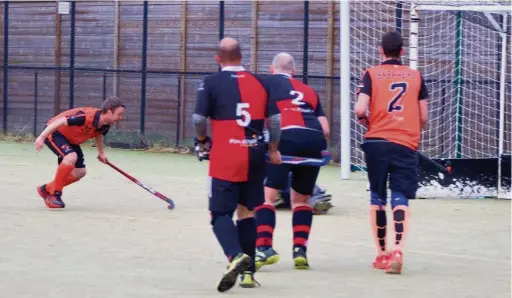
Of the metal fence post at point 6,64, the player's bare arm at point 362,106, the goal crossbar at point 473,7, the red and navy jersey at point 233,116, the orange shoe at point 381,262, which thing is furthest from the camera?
the metal fence post at point 6,64

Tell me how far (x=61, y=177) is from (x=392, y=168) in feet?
15.5

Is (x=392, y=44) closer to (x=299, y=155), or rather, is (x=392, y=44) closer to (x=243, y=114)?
(x=299, y=155)

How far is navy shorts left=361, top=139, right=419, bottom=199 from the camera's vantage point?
29.4ft

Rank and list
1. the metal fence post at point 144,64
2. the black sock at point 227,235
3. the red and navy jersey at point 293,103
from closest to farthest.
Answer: the black sock at point 227,235 → the red and navy jersey at point 293,103 → the metal fence post at point 144,64

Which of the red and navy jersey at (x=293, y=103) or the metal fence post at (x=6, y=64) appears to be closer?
the red and navy jersey at (x=293, y=103)

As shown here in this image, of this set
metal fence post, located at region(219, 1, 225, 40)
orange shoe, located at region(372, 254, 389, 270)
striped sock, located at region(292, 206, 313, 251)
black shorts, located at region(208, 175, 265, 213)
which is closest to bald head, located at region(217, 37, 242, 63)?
black shorts, located at region(208, 175, 265, 213)

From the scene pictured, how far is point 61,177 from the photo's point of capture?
1263 centimetres

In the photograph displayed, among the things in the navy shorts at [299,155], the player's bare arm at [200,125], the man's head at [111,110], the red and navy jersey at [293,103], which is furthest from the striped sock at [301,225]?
the man's head at [111,110]

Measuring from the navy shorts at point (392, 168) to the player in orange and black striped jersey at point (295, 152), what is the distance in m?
0.46

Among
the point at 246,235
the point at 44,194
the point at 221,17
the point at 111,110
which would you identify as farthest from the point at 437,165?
the point at 221,17

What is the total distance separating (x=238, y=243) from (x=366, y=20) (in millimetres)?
10682

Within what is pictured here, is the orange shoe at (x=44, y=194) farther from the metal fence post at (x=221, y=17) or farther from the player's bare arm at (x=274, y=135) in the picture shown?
the metal fence post at (x=221, y=17)

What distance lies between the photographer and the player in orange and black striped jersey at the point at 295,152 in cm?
909

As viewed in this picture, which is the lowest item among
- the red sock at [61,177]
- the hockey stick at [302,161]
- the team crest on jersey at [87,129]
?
the red sock at [61,177]
